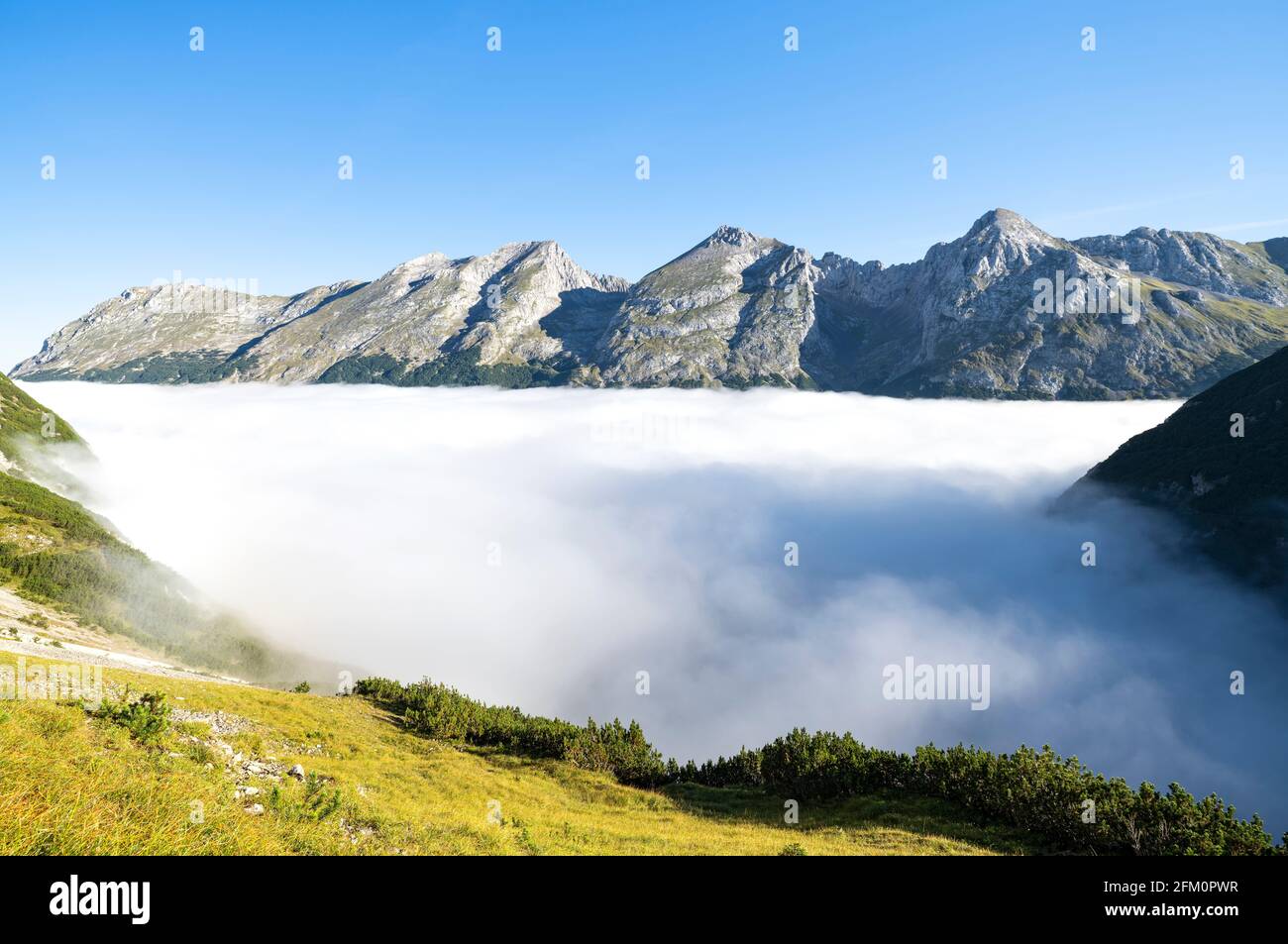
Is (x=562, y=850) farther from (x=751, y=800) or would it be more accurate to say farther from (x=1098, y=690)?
(x=1098, y=690)

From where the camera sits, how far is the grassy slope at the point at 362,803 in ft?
32.9

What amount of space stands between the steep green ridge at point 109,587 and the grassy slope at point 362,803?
179ft

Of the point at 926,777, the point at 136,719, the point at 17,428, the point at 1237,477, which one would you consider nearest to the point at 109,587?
the point at 136,719

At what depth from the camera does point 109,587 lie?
94812 millimetres

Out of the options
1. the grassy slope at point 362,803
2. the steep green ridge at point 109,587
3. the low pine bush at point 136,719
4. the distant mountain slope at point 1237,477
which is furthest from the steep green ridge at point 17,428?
the distant mountain slope at point 1237,477

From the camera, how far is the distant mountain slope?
506ft

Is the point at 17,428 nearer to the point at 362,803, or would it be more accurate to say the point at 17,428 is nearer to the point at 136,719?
the point at 136,719

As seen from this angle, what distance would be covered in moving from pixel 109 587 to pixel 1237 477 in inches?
11370

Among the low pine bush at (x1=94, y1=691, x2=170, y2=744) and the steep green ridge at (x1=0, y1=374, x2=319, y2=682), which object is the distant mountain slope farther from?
the steep green ridge at (x1=0, y1=374, x2=319, y2=682)

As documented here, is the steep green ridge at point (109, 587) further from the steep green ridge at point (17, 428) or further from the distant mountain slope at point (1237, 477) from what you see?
the distant mountain slope at point (1237, 477)
